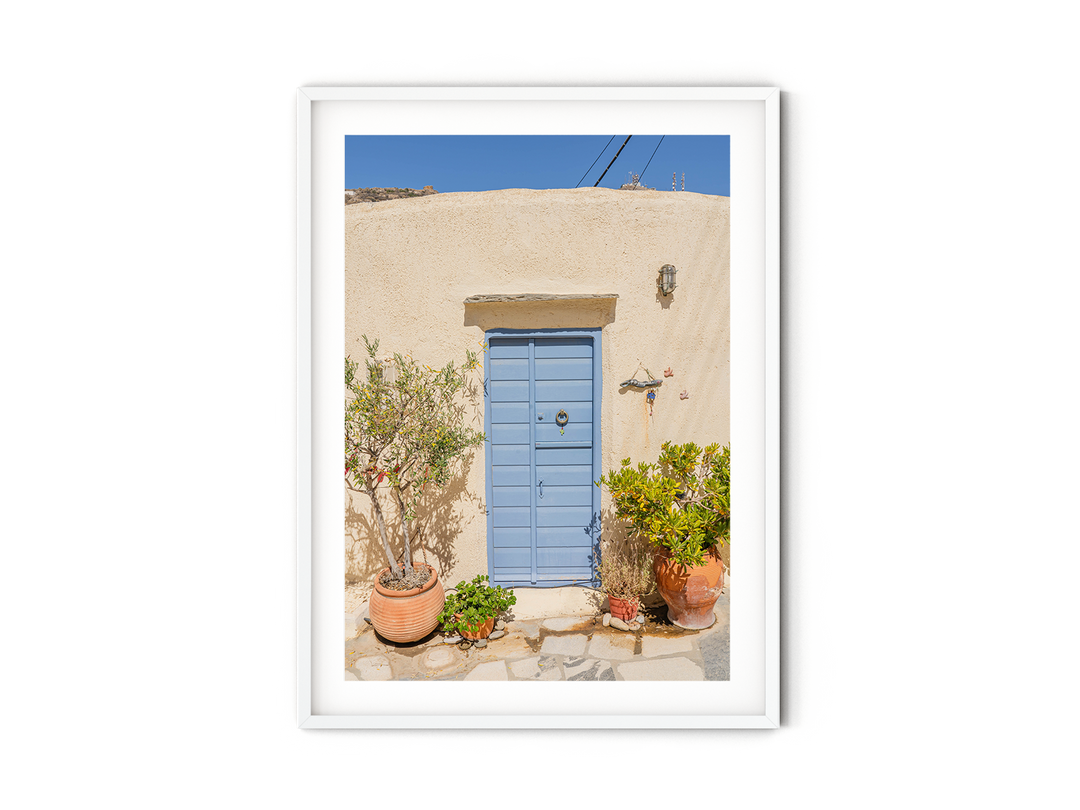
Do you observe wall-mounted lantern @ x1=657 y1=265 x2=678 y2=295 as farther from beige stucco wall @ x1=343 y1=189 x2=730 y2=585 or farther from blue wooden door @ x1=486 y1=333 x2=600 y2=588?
blue wooden door @ x1=486 y1=333 x2=600 y2=588

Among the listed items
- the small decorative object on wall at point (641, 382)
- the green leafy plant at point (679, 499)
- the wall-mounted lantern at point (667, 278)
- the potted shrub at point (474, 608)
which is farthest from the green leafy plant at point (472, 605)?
the wall-mounted lantern at point (667, 278)

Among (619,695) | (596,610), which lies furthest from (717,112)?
(596,610)

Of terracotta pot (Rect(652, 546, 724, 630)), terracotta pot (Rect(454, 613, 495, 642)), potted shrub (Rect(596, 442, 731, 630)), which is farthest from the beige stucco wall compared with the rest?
terracotta pot (Rect(652, 546, 724, 630))

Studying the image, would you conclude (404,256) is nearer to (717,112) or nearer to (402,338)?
(402,338)

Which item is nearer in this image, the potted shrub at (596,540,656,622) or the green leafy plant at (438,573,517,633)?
the green leafy plant at (438,573,517,633)

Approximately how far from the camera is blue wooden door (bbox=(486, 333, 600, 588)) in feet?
11.7

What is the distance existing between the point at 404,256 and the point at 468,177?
0.71m

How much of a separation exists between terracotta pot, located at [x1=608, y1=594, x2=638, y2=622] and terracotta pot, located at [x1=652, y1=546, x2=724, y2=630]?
221mm

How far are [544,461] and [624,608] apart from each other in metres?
1.15

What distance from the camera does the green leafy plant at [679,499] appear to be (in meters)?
3.07

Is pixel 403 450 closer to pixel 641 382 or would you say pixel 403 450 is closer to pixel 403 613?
pixel 403 613

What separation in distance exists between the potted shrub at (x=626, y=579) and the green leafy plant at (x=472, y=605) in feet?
2.20

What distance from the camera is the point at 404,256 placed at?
334 cm

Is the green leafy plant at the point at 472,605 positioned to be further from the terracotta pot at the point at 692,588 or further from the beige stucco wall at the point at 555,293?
the terracotta pot at the point at 692,588
